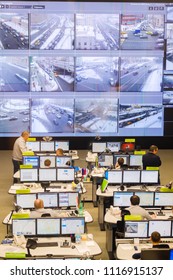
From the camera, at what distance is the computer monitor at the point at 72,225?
7.30m

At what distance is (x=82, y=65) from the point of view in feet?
55.0

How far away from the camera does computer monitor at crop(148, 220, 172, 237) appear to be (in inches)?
291

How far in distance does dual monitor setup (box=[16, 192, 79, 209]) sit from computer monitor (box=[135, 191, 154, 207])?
102 cm

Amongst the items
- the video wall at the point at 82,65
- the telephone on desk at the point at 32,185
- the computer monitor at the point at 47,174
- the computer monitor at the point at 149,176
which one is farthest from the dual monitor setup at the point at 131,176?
the video wall at the point at 82,65

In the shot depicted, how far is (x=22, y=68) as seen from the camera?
16.7 m

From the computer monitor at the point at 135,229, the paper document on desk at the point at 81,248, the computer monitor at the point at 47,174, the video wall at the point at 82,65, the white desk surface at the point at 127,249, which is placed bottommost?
the white desk surface at the point at 127,249

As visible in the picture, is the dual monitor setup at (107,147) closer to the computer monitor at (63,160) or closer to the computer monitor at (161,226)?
the computer monitor at (63,160)

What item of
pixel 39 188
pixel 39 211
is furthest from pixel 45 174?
pixel 39 211

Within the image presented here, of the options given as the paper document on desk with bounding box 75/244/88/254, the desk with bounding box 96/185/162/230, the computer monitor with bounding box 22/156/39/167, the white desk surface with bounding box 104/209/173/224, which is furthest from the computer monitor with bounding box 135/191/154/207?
the computer monitor with bounding box 22/156/39/167
